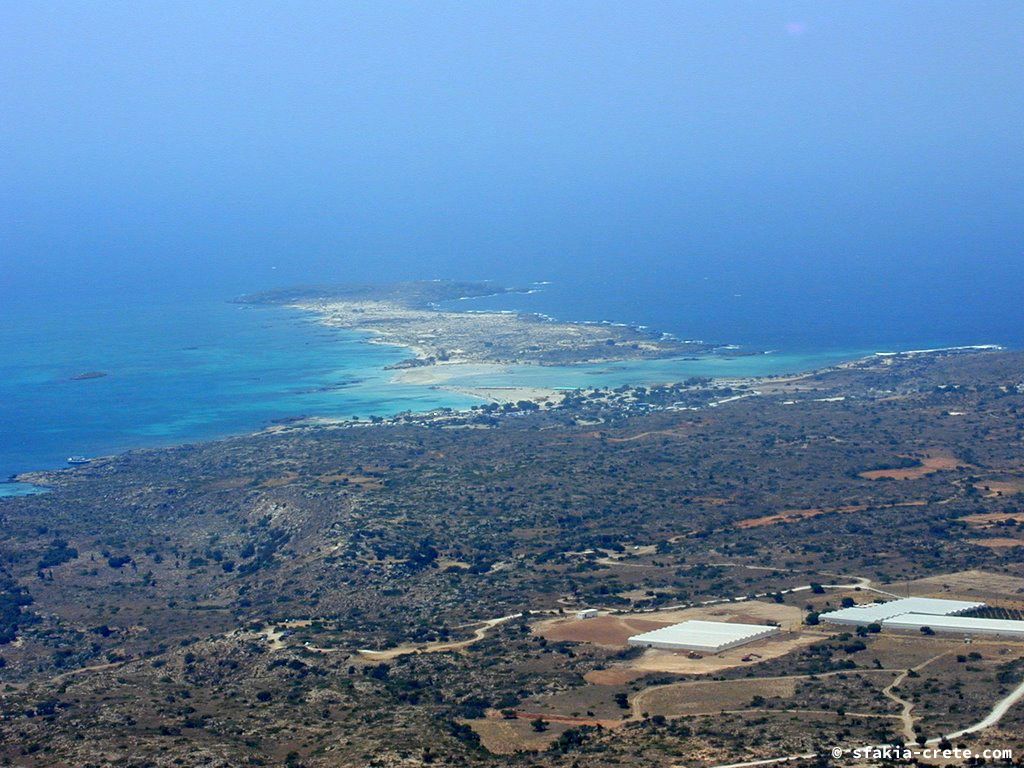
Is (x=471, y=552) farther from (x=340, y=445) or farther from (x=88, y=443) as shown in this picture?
(x=88, y=443)

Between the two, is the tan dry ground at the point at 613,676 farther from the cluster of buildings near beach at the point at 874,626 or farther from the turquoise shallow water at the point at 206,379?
the turquoise shallow water at the point at 206,379

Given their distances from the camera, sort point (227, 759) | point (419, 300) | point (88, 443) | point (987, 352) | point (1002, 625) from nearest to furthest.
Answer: point (227, 759)
point (1002, 625)
point (88, 443)
point (987, 352)
point (419, 300)

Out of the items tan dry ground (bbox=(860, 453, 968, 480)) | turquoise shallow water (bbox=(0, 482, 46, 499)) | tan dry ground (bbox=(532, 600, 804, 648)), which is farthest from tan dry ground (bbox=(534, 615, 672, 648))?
turquoise shallow water (bbox=(0, 482, 46, 499))

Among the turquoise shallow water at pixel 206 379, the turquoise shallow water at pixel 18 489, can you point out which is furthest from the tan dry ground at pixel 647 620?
the turquoise shallow water at pixel 206 379

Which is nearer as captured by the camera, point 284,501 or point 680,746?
point 680,746

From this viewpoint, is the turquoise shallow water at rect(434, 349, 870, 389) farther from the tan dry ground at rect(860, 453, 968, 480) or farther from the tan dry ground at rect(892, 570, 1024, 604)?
the tan dry ground at rect(892, 570, 1024, 604)

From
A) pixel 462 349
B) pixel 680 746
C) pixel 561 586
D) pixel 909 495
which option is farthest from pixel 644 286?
pixel 680 746
